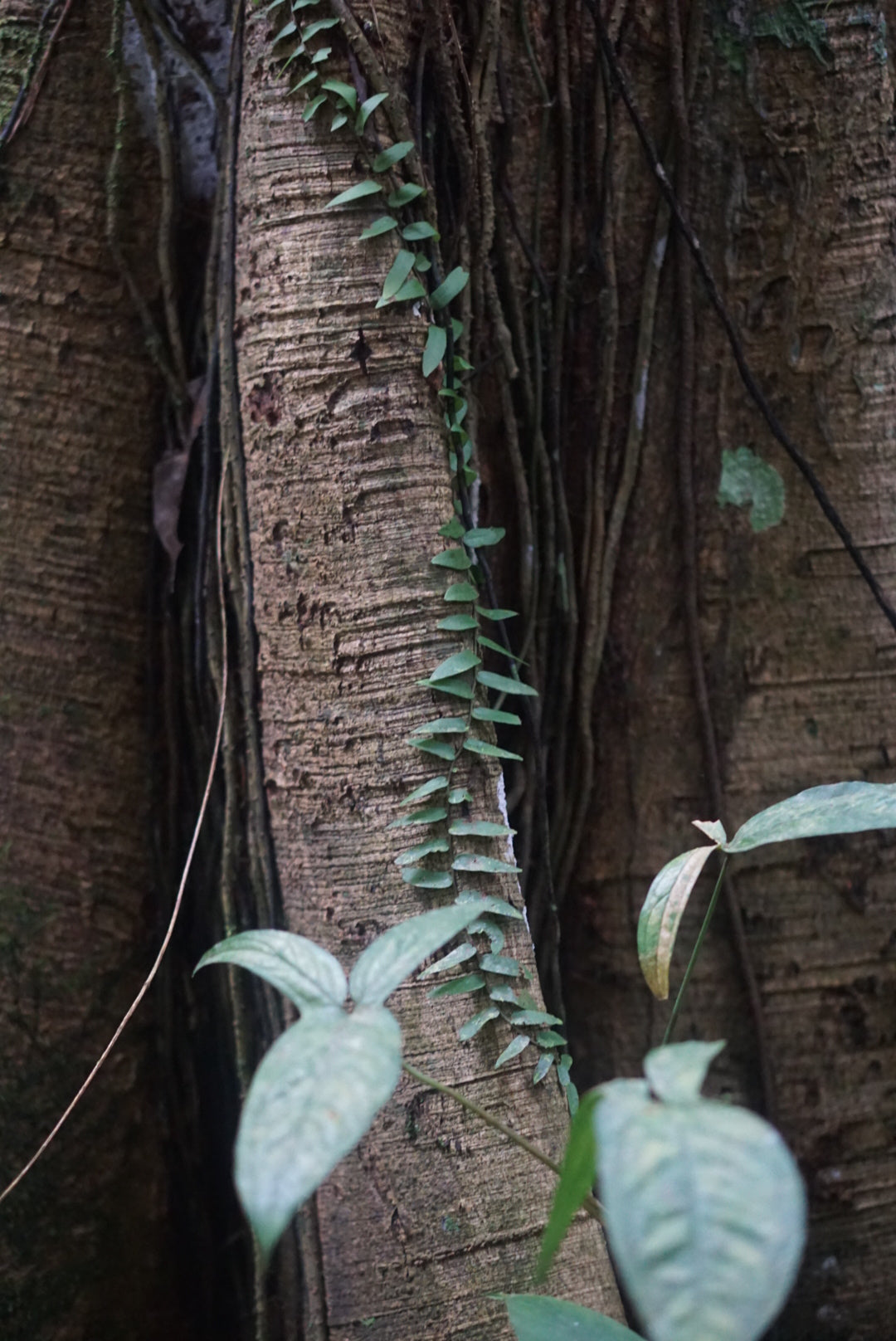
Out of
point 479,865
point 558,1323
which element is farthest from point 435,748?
point 558,1323

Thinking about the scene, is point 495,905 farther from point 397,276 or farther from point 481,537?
point 397,276

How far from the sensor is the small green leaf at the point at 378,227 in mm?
1243

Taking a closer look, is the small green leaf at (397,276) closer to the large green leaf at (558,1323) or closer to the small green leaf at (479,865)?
the small green leaf at (479,865)

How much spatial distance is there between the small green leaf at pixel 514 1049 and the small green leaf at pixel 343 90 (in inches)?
43.2

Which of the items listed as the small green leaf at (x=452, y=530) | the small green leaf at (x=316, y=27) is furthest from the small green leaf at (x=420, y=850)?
the small green leaf at (x=316, y=27)

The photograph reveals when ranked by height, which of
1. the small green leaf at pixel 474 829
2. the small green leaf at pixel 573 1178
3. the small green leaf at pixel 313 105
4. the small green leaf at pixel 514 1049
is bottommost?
the small green leaf at pixel 514 1049

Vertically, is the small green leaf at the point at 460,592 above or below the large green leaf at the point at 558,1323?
above

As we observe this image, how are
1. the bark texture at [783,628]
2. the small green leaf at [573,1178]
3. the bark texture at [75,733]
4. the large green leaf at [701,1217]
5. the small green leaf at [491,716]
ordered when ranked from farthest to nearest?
the bark texture at [783,628]
the bark texture at [75,733]
the small green leaf at [491,716]
the small green leaf at [573,1178]
the large green leaf at [701,1217]

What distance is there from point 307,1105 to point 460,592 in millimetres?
835

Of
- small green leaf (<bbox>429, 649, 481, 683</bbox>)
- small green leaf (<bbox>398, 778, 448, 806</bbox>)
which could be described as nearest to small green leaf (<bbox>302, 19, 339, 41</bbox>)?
small green leaf (<bbox>429, 649, 481, 683</bbox>)

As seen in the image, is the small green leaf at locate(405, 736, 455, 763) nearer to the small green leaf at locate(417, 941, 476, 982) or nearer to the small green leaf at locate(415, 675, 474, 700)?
the small green leaf at locate(415, 675, 474, 700)

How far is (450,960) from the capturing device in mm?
1140

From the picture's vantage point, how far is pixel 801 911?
60.9 inches

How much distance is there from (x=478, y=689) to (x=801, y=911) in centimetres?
66
